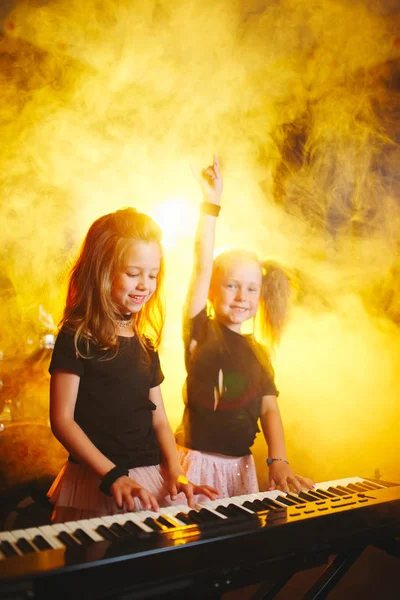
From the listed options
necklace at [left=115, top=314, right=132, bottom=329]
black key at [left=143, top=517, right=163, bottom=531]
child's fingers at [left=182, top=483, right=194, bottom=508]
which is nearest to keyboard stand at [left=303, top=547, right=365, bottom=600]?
child's fingers at [left=182, top=483, right=194, bottom=508]

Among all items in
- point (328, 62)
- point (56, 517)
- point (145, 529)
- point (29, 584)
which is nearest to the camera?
point (29, 584)

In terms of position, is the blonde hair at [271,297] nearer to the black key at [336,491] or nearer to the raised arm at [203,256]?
the raised arm at [203,256]

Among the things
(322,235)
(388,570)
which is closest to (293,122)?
(322,235)

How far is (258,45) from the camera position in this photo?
292cm

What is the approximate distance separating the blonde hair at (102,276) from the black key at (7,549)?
2.41 ft

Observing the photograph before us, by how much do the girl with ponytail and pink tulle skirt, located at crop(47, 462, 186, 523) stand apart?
0.31 meters

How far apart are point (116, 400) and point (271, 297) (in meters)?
1.01

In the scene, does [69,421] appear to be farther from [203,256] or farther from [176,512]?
[203,256]

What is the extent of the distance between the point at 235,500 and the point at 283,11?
255 centimetres

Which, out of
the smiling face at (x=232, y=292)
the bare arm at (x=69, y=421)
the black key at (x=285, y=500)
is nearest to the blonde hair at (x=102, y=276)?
the bare arm at (x=69, y=421)

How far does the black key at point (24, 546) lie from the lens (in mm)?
1345

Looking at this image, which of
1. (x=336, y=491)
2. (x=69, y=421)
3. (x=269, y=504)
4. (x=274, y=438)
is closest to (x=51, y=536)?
(x=69, y=421)

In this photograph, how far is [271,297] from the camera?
2697 millimetres

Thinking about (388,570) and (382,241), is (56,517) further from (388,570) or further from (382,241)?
(382,241)
